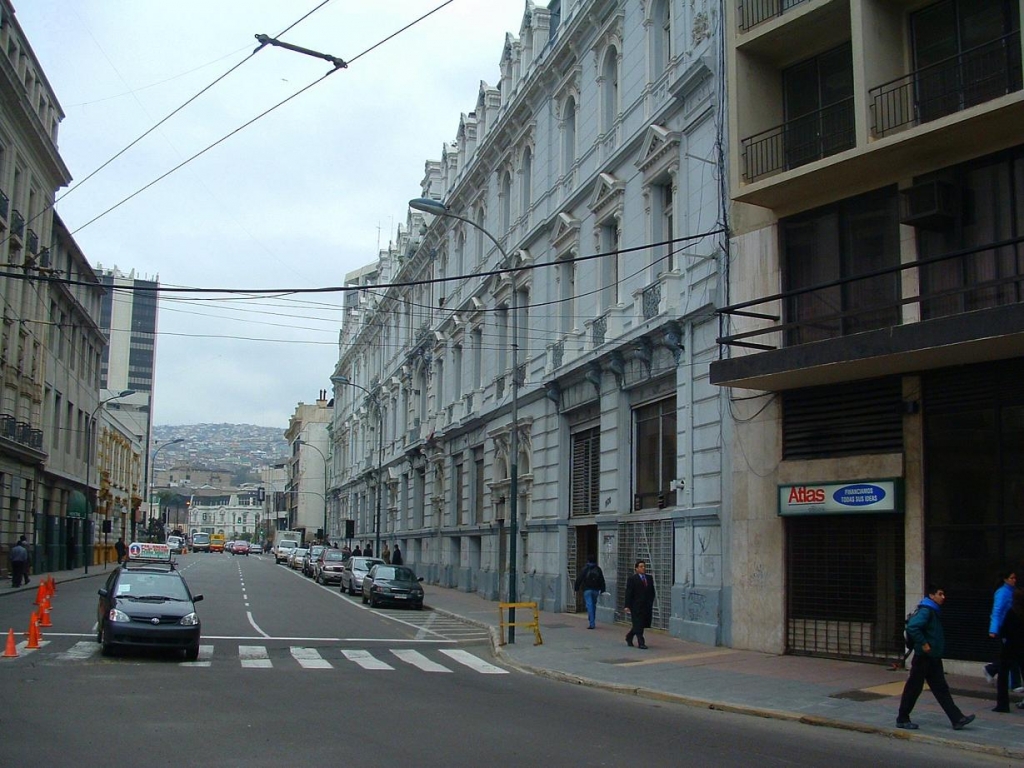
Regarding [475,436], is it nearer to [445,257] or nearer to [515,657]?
[445,257]

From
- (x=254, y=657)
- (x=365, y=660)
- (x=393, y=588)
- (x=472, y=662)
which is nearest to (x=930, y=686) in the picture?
→ (x=472, y=662)

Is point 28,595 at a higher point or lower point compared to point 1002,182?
lower

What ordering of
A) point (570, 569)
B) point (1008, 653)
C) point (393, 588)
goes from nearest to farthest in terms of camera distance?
point (1008, 653) < point (570, 569) < point (393, 588)

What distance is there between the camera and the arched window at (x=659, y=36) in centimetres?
2466

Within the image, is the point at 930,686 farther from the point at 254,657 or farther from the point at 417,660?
the point at 254,657

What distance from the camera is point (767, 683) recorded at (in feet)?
50.6

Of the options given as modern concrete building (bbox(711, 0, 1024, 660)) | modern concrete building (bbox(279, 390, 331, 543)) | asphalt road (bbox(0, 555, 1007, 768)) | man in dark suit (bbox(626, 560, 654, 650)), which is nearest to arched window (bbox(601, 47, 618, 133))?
modern concrete building (bbox(711, 0, 1024, 660))

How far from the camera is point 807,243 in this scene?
19.2 meters

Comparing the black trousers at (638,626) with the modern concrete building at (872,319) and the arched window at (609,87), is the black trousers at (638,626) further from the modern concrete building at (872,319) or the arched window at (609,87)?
the arched window at (609,87)

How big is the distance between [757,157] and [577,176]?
1060 cm

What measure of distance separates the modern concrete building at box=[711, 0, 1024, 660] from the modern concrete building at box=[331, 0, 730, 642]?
1324 mm

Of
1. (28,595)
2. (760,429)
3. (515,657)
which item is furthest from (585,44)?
(28,595)

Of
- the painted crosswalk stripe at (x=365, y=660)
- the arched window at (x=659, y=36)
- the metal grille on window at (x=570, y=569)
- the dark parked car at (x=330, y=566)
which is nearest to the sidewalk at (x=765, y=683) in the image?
the painted crosswalk stripe at (x=365, y=660)

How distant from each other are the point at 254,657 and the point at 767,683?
8.92m
